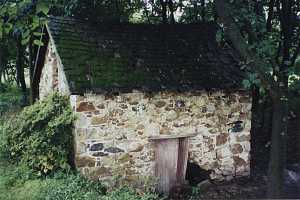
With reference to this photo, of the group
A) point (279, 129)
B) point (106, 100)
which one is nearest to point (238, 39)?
point (279, 129)

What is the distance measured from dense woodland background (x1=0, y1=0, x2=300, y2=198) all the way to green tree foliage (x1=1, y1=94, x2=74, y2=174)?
1976 mm

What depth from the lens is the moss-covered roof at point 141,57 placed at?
30.6ft

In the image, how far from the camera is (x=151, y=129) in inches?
379

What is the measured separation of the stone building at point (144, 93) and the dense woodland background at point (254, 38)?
76cm

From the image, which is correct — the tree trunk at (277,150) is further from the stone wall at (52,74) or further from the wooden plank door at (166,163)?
the stone wall at (52,74)

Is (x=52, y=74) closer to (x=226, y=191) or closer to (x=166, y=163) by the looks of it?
(x=166, y=163)

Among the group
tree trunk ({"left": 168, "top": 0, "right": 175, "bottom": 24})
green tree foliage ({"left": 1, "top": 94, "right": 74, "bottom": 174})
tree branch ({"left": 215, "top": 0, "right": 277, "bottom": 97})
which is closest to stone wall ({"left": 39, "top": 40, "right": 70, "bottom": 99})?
green tree foliage ({"left": 1, "top": 94, "right": 74, "bottom": 174})

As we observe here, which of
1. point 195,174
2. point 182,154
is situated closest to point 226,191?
point 195,174

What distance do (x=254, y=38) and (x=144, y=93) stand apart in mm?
3021

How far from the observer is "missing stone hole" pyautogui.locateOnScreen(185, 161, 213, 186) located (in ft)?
34.0

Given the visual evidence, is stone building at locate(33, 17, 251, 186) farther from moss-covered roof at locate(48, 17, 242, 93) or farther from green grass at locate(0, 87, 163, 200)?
green grass at locate(0, 87, 163, 200)

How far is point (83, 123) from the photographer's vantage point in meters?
8.91

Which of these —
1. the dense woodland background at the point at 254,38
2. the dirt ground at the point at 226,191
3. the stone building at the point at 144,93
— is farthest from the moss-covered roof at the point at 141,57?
the dirt ground at the point at 226,191

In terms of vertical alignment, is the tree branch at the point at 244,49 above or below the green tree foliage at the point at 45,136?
above
